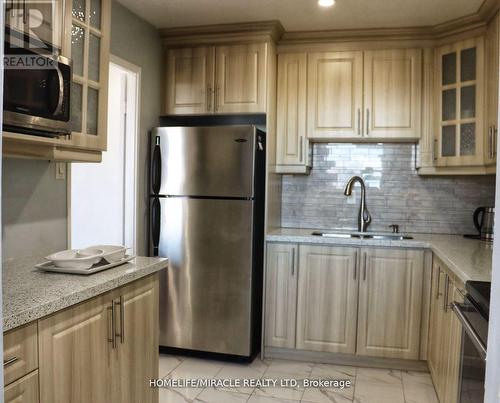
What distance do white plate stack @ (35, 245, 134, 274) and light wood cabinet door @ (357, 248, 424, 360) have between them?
1.76 meters

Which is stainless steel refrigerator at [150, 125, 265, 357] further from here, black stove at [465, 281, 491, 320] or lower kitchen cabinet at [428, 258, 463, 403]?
black stove at [465, 281, 491, 320]

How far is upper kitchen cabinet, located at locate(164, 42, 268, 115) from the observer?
3277 mm

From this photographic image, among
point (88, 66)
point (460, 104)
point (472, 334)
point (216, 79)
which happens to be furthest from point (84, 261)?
point (460, 104)

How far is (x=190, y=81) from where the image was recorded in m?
3.43

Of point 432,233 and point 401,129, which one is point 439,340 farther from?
point 401,129

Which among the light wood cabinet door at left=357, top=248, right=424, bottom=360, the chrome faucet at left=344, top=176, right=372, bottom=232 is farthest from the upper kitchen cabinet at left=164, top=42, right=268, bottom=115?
the light wood cabinet door at left=357, top=248, right=424, bottom=360

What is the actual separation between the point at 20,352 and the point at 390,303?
2416mm

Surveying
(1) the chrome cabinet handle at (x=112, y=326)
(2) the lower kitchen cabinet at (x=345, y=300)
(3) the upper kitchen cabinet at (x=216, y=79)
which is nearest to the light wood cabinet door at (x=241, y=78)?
(3) the upper kitchen cabinet at (x=216, y=79)

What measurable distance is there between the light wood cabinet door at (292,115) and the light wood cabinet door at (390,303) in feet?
2.92

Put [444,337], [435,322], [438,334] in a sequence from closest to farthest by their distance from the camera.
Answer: [444,337]
[438,334]
[435,322]

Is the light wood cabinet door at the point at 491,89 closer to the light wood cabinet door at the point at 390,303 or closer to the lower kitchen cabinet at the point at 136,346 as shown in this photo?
the light wood cabinet door at the point at 390,303

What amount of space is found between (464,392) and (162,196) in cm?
223

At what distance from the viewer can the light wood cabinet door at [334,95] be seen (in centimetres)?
337

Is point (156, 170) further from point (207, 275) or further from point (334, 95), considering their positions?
point (334, 95)
